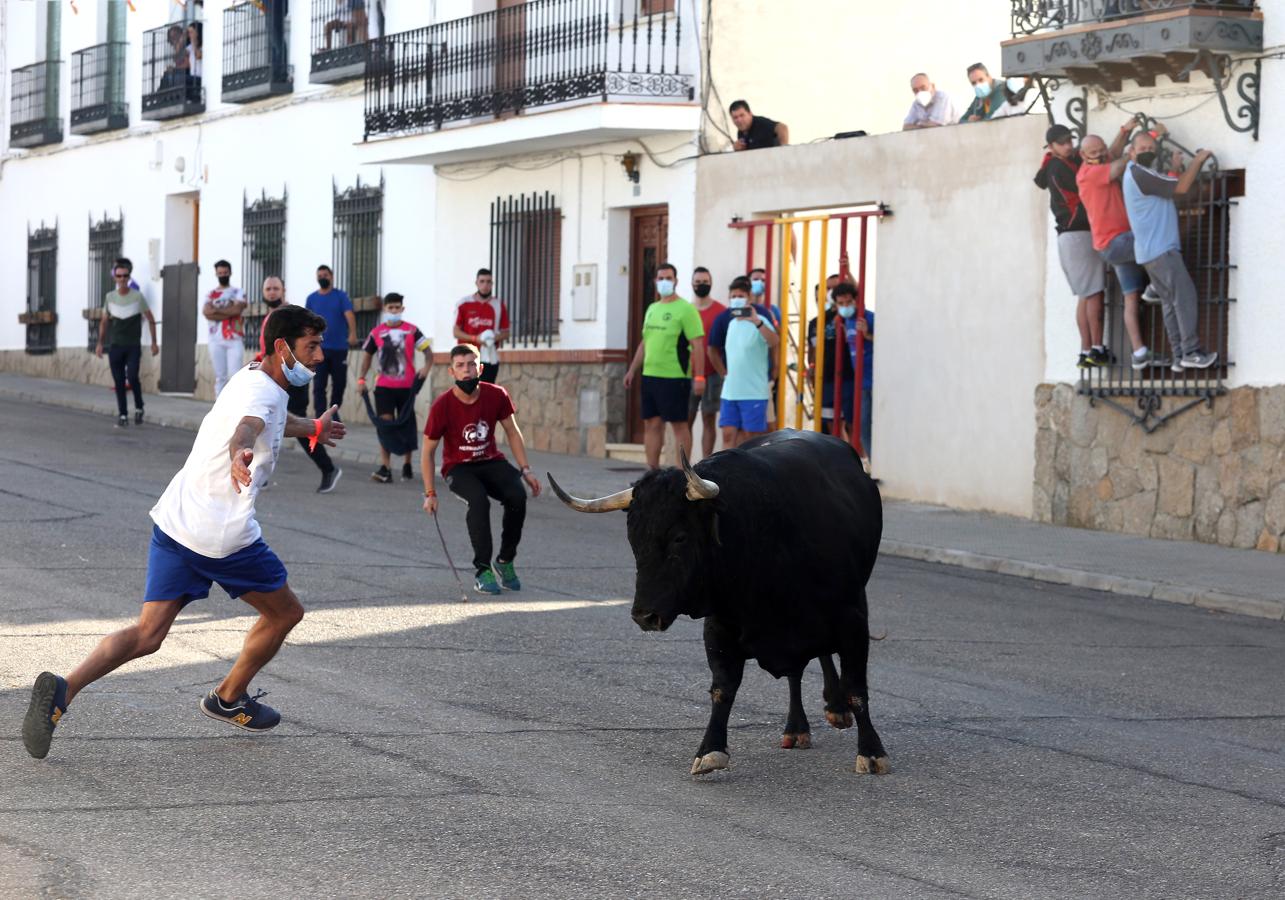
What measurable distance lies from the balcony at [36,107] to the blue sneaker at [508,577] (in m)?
25.7

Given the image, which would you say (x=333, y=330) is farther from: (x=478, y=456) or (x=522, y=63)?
(x=478, y=456)

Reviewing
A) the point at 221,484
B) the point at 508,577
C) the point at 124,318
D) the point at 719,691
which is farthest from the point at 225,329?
the point at 719,691

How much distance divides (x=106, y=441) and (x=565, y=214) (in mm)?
5833

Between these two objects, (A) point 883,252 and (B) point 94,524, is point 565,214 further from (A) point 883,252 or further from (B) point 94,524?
(B) point 94,524

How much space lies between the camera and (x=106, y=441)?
22.5 metres

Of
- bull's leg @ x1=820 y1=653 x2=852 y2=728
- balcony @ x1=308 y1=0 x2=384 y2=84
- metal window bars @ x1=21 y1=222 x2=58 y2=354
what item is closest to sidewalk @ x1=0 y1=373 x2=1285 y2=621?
bull's leg @ x1=820 y1=653 x2=852 y2=728

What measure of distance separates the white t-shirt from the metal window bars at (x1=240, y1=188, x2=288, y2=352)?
21.9 meters

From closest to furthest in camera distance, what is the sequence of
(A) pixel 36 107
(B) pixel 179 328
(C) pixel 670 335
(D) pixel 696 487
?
(D) pixel 696 487
(C) pixel 670 335
(B) pixel 179 328
(A) pixel 36 107

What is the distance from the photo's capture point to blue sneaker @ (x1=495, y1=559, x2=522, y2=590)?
12406 mm

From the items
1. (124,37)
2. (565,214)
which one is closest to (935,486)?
(565,214)

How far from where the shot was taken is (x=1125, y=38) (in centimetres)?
1602

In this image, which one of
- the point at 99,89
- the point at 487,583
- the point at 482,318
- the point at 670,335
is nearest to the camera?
the point at 487,583

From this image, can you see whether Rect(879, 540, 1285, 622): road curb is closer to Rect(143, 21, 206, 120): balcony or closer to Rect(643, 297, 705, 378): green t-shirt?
Rect(643, 297, 705, 378): green t-shirt

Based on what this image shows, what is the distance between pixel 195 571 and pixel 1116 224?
35.6ft
